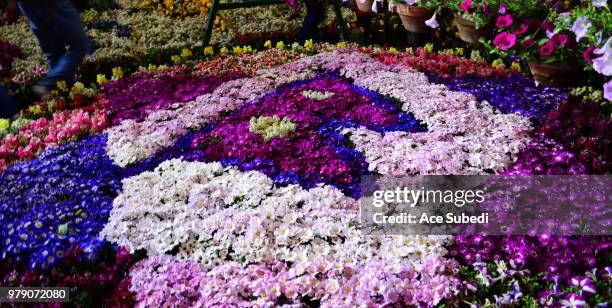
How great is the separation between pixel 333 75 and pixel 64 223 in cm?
378

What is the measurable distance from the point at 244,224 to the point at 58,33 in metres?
4.53

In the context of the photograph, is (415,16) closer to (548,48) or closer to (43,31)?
(548,48)

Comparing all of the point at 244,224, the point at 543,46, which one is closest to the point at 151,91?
the point at 244,224

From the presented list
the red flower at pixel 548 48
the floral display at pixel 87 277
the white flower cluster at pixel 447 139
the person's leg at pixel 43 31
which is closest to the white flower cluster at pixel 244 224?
the floral display at pixel 87 277

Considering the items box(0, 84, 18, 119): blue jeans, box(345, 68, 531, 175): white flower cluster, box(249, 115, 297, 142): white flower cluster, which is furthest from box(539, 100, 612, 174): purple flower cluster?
box(0, 84, 18, 119): blue jeans

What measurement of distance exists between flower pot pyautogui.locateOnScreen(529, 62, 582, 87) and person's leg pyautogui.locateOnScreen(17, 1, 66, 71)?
5.42 meters

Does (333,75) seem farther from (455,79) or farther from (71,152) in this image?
(71,152)

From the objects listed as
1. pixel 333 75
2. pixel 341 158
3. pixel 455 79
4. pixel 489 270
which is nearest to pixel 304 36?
pixel 333 75

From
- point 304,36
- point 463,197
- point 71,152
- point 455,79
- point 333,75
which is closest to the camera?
point 463,197

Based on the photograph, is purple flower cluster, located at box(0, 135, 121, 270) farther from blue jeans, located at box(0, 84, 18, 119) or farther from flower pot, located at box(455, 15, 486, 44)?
flower pot, located at box(455, 15, 486, 44)

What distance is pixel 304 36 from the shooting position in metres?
9.31

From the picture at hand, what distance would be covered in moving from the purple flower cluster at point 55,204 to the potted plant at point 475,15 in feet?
11.1

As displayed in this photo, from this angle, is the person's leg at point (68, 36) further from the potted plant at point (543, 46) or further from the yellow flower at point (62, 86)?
the potted plant at point (543, 46)

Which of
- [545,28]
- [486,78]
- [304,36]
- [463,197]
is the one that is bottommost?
[304,36]
